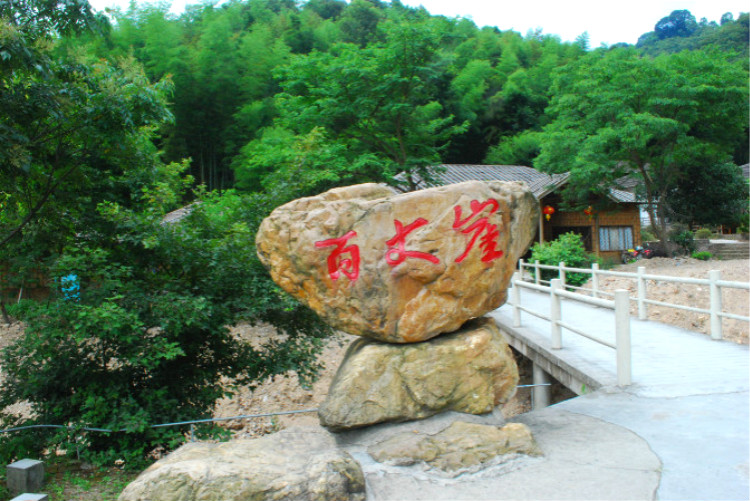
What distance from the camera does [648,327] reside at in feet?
24.7

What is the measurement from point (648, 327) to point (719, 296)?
124 cm

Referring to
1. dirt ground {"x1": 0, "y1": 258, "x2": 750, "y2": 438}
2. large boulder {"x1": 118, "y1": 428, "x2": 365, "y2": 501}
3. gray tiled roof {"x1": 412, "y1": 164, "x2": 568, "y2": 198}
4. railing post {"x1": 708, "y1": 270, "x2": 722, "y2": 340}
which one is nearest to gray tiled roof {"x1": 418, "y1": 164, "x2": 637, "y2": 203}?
gray tiled roof {"x1": 412, "y1": 164, "x2": 568, "y2": 198}

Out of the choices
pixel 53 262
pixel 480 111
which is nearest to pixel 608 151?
pixel 480 111

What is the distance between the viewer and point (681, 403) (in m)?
4.49

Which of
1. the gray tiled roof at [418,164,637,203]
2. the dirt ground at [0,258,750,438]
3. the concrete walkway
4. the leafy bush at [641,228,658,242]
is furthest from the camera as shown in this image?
the leafy bush at [641,228,658,242]

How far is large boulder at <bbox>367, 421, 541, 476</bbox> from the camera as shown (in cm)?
359

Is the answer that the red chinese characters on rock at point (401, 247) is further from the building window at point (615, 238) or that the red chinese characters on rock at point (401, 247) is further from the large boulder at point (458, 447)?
the building window at point (615, 238)

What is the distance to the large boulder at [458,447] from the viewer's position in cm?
359

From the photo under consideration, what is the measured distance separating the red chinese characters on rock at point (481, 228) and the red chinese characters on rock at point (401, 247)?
236mm

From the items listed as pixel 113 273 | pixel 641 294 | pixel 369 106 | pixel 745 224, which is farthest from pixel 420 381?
pixel 745 224

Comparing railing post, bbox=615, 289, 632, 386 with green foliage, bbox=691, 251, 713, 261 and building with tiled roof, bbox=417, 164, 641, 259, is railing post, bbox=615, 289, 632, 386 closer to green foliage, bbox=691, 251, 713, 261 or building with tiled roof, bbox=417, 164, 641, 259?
building with tiled roof, bbox=417, 164, 641, 259

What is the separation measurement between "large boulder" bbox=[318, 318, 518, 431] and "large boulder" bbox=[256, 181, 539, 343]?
139 millimetres

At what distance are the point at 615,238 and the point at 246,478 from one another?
18.3 metres

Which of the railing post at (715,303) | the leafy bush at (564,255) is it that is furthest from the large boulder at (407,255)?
the leafy bush at (564,255)
